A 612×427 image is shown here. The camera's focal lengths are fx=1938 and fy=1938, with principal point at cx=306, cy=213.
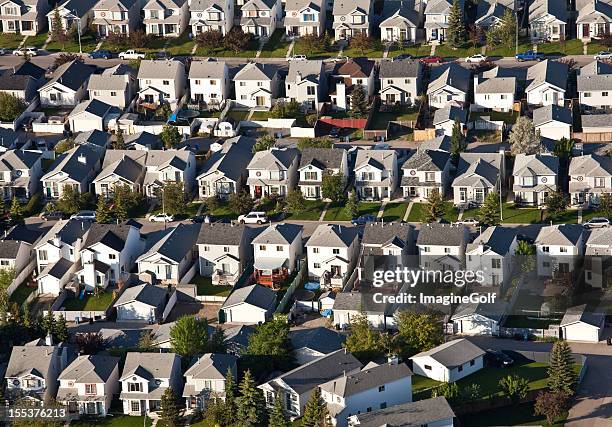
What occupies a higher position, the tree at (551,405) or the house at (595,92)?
the house at (595,92)

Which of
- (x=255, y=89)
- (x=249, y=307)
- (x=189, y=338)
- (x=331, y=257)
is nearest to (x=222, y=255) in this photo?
(x=331, y=257)

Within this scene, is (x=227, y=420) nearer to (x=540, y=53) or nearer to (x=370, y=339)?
(x=370, y=339)

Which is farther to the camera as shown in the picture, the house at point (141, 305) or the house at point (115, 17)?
the house at point (115, 17)

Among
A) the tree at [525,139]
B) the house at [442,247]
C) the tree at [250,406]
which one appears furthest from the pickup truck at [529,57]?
the tree at [250,406]

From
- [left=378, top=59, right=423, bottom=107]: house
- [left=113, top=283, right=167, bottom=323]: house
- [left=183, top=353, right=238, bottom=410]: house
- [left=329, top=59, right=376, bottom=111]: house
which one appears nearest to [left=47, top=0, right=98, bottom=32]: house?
[left=329, top=59, right=376, bottom=111]: house

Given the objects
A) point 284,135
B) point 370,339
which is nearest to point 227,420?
point 370,339

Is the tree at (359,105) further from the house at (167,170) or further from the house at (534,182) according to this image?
the house at (534,182)

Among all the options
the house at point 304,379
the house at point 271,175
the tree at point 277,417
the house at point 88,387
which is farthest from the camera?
the house at point 271,175

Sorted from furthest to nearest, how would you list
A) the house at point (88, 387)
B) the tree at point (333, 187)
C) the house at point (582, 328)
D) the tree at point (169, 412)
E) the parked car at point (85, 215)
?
the tree at point (333, 187) < the parked car at point (85, 215) < the house at point (582, 328) < the house at point (88, 387) < the tree at point (169, 412)

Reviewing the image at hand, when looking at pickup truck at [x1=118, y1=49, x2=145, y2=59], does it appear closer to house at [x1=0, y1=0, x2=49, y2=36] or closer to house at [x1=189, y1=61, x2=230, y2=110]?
house at [x1=189, y1=61, x2=230, y2=110]
